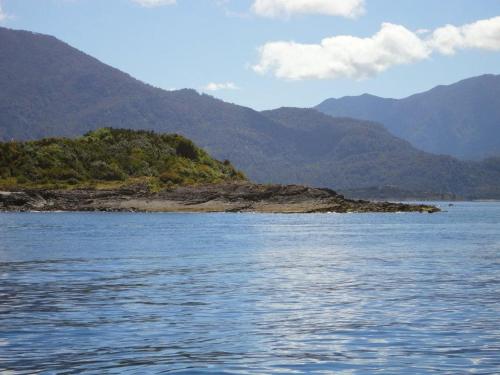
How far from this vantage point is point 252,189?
534 ft

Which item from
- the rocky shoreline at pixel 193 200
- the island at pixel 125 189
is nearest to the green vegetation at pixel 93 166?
the island at pixel 125 189

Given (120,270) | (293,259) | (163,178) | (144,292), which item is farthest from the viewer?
(163,178)

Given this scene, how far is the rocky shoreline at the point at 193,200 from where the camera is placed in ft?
509

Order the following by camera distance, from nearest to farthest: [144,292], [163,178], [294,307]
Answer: [294,307] → [144,292] → [163,178]

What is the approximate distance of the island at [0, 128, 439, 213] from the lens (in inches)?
6166

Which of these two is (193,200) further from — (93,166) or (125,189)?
(93,166)

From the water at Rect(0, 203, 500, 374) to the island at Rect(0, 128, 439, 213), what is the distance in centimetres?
10446

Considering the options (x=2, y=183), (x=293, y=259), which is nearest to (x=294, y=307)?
(x=293, y=259)

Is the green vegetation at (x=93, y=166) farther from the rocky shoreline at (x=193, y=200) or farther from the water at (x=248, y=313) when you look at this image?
the water at (x=248, y=313)

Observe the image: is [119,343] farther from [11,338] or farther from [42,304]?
[42,304]

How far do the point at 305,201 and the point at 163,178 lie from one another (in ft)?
113

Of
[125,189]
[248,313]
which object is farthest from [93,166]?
[248,313]

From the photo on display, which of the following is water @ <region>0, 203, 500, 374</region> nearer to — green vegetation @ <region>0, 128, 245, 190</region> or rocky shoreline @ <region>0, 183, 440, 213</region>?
rocky shoreline @ <region>0, 183, 440, 213</region>

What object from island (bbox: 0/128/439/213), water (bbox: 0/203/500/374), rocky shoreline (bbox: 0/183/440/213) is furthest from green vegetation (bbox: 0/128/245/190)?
water (bbox: 0/203/500/374)
